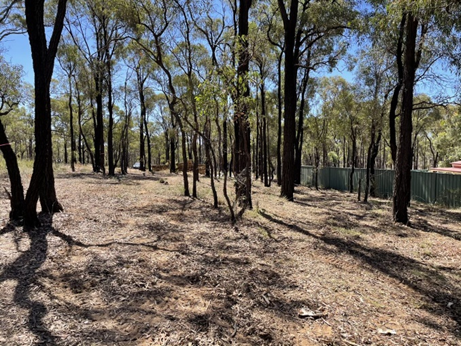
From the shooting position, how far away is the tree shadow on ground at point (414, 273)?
3372mm

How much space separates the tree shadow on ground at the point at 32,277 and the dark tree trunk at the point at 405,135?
7588mm

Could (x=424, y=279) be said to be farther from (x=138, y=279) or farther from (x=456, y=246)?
(x=138, y=279)

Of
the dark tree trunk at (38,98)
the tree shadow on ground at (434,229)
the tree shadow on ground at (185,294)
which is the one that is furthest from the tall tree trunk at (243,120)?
the tree shadow on ground at (434,229)

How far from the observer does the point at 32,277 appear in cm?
329

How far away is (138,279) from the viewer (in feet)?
10.9

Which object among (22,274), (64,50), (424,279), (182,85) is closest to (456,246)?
(424,279)

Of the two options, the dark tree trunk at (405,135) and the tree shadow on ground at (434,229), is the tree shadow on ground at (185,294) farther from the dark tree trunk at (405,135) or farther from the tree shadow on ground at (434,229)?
the tree shadow on ground at (434,229)

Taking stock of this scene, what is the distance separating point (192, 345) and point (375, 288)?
255 cm

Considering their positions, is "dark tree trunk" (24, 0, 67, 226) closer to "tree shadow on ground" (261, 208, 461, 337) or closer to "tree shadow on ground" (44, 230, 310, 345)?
"tree shadow on ground" (44, 230, 310, 345)

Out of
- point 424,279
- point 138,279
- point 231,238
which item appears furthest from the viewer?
point 231,238

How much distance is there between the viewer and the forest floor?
252cm

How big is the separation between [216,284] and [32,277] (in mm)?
2077

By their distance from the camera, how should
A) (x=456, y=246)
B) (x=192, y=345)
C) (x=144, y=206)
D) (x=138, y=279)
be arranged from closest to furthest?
1. (x=192, y=345)
2. (x=138, y=279)
3. (x=456, y=246)
4. (x=144, y=206)

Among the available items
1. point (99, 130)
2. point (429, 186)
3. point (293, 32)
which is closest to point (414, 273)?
point (293, 32)
